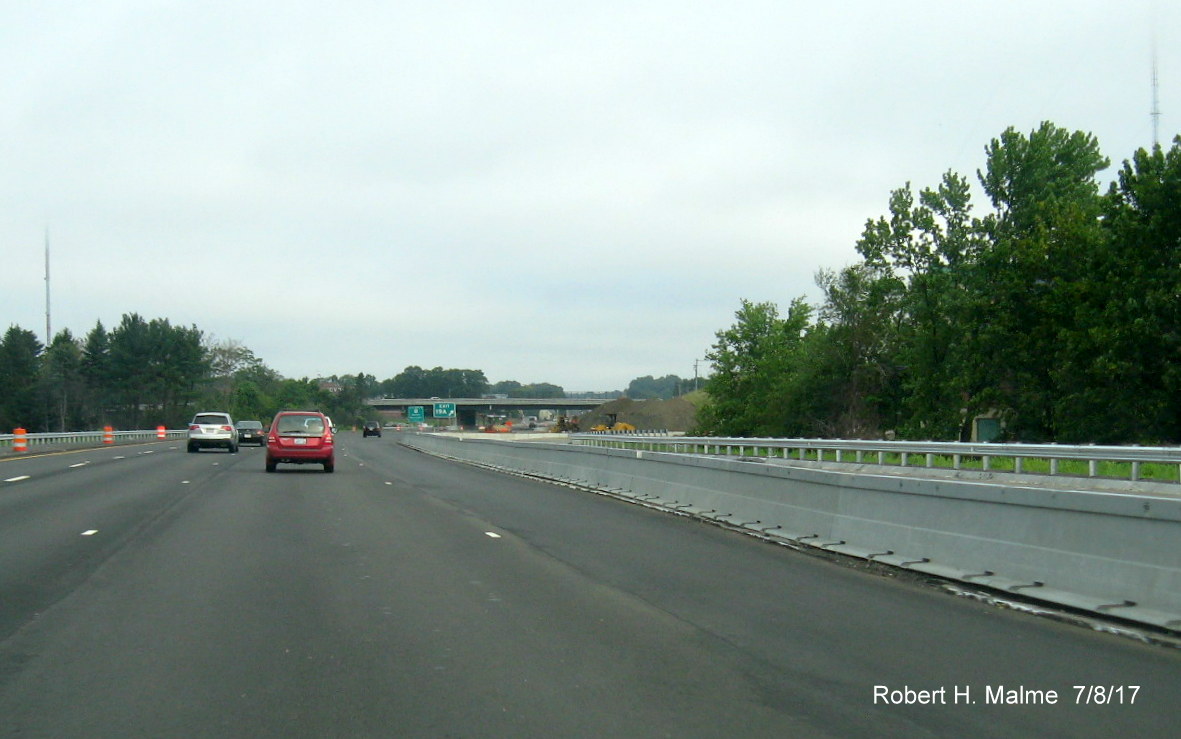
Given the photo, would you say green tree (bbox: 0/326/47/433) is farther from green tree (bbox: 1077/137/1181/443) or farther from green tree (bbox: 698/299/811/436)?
green tree (bbox: 1077/137/1181/443)

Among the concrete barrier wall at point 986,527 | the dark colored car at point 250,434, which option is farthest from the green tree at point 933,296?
the concrete barrier wall at point 986,527

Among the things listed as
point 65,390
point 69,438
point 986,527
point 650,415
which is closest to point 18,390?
point 65,390

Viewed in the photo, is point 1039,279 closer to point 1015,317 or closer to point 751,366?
point 1015,317

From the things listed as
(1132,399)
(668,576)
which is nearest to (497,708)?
(668,576)

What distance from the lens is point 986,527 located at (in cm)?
1018

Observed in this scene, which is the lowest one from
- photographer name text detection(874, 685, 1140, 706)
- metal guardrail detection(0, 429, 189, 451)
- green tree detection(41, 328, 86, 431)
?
photographer name text detection(874, 685, 1140, 706)

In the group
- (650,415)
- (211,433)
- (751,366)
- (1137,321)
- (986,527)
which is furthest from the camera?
(650,415)

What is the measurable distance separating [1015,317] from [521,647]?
188 ft

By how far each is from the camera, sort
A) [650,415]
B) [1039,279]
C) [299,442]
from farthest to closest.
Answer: [650,415] < [1039,279] < [299,442]

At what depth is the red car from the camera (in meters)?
30.2

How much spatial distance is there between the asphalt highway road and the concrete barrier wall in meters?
0.48

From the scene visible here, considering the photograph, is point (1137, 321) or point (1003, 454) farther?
point (1137, 321)

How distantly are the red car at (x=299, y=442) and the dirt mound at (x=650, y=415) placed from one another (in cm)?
9010

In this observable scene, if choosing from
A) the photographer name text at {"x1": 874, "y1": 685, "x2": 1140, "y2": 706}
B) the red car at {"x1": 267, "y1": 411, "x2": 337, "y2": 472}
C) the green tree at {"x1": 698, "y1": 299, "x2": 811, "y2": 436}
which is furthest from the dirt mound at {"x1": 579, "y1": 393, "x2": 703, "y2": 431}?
the photographer name text at {"x1": 874, "y1": 685, "x2": 1140, "y2": 706}
